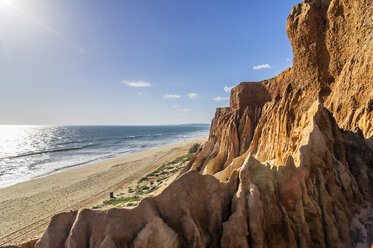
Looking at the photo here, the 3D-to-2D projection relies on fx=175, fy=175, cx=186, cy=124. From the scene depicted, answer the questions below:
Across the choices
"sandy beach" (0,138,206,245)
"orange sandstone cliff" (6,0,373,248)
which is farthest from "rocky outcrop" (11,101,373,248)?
"sandy beach" (0,138,206,245)

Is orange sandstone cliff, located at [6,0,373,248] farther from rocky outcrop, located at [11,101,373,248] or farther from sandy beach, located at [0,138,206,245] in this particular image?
sandy beach, located at [0,138,206,245]

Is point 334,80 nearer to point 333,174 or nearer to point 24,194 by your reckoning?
point 333,174

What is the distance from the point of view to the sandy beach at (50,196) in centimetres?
1639

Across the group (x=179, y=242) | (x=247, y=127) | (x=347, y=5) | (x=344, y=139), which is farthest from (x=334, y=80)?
(x=179, y=242)

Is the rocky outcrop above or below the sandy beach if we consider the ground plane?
above

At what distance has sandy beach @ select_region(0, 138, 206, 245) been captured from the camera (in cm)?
1639

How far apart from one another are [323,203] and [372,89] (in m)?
8.87

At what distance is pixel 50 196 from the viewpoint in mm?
23422

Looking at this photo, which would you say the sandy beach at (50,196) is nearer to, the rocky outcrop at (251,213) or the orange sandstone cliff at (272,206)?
the rocky outcrop at (251,213)

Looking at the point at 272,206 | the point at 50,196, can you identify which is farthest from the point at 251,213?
the point at 50,196

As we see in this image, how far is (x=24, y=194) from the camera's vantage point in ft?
81.1

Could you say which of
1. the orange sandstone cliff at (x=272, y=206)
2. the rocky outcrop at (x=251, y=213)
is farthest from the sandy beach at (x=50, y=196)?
the orange sandstone cliff at (x=272, y=206)

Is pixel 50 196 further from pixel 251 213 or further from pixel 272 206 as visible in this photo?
pixel 272 206

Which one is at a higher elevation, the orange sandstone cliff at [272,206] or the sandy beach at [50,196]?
the orange sandstone cliff at [272,206]
